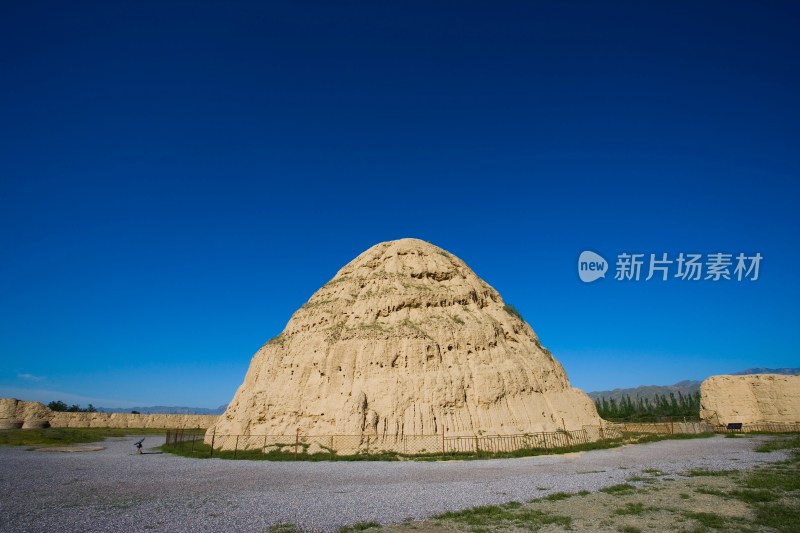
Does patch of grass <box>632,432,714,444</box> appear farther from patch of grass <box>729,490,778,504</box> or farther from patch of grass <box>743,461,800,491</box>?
patch of grass <box>729,490,778,504</box>

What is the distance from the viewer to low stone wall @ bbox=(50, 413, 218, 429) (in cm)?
7256

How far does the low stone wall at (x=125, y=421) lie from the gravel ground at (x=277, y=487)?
4981 centimetres

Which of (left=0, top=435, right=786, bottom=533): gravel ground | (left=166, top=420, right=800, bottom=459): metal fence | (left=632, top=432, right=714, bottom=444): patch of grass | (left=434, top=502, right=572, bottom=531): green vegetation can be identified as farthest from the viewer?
(left=632, top=432, right=714, bottom=444): patch of grass

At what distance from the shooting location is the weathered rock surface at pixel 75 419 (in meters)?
67.1

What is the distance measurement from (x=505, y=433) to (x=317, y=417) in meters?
14.8

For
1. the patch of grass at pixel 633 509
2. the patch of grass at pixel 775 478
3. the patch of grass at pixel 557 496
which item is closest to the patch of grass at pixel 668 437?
the patch of grass at pixel 775 478

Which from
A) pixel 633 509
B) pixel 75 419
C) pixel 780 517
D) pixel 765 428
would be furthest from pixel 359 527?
pixel 75 419

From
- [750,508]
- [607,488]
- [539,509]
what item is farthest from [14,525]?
[750,508]

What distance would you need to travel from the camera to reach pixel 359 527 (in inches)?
488

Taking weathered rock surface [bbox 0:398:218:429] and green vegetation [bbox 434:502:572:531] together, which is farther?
weathered rock surface [bbox 0:398:218:429]

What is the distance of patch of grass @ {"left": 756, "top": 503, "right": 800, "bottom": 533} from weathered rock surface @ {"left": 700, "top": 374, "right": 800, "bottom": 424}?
2010 inches

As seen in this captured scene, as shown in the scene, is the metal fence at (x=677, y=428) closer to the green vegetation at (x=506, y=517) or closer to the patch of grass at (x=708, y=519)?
the patch of grass at (x=708, y=519)

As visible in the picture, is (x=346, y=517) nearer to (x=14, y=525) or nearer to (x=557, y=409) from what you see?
(x=14, y=525)

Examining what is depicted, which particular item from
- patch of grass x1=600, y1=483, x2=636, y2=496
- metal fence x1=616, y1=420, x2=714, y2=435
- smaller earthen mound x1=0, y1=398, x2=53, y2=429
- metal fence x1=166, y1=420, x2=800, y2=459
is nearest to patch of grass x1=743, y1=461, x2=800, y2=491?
patch of grass x1=600, y1=483, x2=636, y2=496
